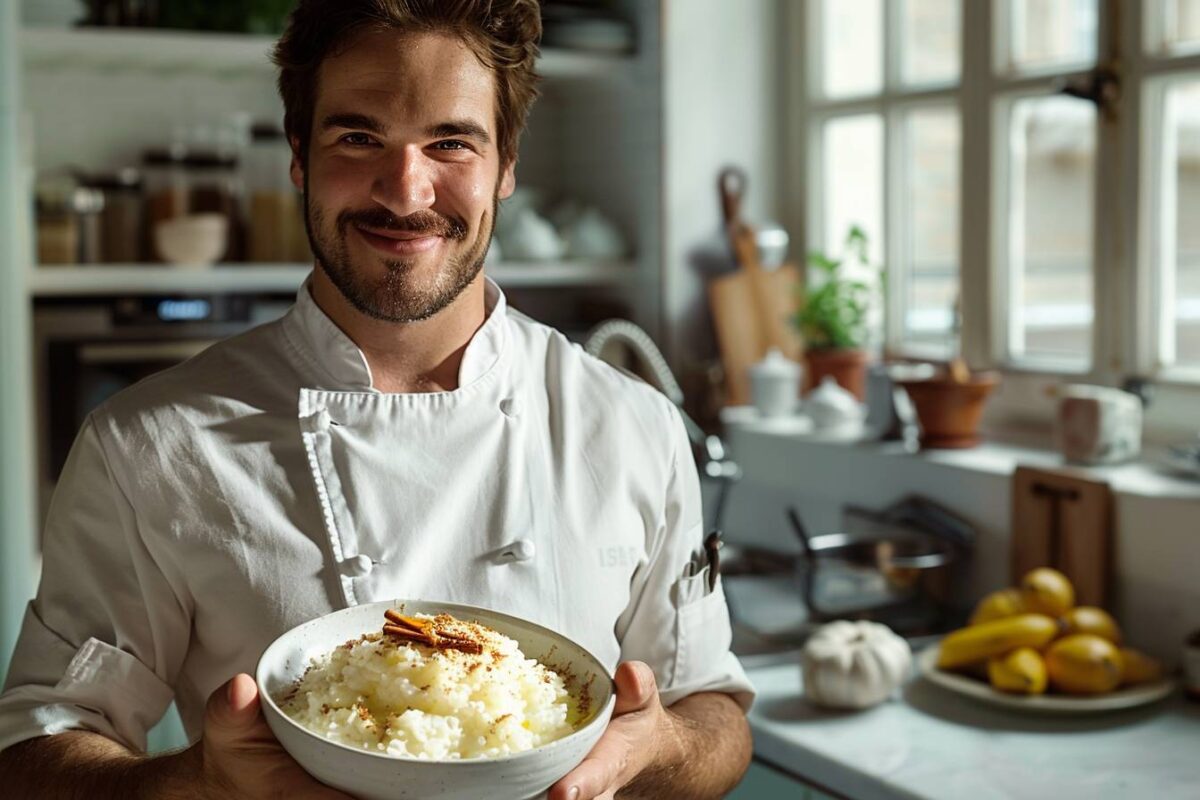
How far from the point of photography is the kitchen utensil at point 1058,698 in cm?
185

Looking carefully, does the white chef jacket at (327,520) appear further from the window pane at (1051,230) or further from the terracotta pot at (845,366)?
the terracotta pot at (845,366)

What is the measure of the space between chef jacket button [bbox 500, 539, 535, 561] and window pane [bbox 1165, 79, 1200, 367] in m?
1.56

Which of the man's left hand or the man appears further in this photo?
the man

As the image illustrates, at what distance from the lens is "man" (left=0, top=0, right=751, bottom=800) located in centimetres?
116

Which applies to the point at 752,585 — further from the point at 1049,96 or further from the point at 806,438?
the point at 1049,96

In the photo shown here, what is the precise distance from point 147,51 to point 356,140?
5.60ft

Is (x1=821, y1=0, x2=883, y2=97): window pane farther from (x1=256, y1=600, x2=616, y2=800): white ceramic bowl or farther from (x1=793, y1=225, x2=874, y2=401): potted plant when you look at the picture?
(x1=256, y1=600, x2=616, y2=800): white ceramic bowl

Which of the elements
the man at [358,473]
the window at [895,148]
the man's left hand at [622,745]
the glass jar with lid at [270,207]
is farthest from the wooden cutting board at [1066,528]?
the glass jar with lid at [270,207]

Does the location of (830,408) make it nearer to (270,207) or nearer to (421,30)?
(270,207)

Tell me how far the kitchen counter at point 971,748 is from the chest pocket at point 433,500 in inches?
26.0

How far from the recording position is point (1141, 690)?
191 cm

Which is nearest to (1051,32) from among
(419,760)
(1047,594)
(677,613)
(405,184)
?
(1047,594)

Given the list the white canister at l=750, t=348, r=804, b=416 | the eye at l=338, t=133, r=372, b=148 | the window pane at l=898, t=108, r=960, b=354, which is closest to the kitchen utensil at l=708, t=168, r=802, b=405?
the white canister at l=750, t=348, r=804, b=416

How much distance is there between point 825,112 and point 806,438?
0.83 meters
